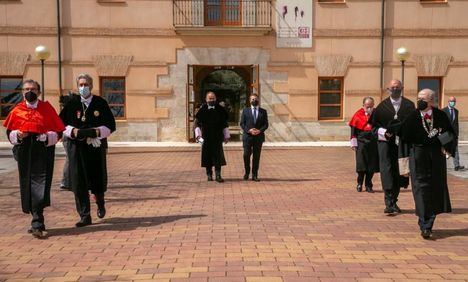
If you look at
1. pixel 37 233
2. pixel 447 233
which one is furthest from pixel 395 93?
pixel 37 233

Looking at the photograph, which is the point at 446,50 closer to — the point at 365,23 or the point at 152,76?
the point at 365,23

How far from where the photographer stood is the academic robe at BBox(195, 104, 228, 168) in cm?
1093

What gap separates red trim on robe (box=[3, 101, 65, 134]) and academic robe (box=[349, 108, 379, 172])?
5.25m

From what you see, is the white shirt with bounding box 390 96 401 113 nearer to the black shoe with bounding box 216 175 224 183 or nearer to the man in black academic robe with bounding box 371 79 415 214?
the man in black academic robe with bounding box 371 79 415 214

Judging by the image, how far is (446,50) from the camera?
69.2 feet

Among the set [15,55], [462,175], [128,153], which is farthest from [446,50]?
[15,55]

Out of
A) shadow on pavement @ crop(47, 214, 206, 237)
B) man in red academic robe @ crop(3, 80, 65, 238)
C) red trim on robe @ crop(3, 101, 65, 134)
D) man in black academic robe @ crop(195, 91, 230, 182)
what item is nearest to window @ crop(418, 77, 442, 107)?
man in black academic robe @ crop(195, 91, 230, 182)

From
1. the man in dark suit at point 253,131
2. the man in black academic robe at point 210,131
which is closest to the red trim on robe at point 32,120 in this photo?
the man in black academic robe at point 210,131

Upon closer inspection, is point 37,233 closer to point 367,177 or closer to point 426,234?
point 426,234

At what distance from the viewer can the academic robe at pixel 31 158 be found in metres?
6.22

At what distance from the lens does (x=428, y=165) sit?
20.3 feet

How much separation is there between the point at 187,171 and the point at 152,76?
30.1 ft

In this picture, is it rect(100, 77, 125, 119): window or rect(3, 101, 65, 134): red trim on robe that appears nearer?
rect(3, 101, 65, 134): red trim on robe

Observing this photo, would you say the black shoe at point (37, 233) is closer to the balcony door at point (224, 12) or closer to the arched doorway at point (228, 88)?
the balcony door at point (224, 12)
